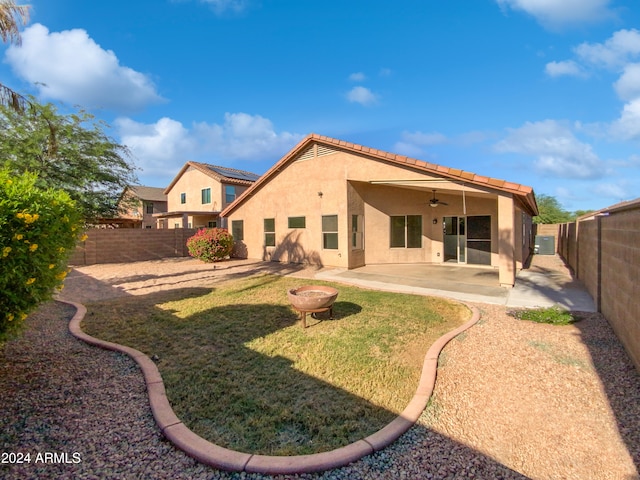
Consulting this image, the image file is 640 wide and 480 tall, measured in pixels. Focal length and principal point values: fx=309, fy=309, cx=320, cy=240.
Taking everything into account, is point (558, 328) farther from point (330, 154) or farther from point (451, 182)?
point (330, 154)

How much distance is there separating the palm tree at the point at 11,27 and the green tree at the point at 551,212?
42.3 m

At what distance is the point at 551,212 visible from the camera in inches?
1416

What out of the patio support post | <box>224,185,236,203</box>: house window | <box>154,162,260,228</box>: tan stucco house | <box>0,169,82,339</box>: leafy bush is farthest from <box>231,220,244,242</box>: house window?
<box>0,169,82,339</box>: leafy bush

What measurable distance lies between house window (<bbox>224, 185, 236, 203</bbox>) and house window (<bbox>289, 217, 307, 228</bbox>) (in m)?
14.4

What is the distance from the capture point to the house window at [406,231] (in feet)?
49.2

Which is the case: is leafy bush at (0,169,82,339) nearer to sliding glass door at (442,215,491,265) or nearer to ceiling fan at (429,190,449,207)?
ceiling fan at (429,190,449,207)

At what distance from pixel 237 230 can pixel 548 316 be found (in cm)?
1583

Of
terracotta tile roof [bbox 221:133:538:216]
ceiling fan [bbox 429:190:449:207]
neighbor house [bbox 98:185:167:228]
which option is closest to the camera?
terracotta tile roof [bbox 221:133:538:216]

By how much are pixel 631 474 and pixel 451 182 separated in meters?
9.02

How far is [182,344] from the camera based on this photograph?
538 centimetres

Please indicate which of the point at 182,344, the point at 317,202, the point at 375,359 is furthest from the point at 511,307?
the point at 317,202

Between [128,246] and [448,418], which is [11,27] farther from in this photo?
[448,418]

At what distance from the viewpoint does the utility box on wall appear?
20594 millimetres

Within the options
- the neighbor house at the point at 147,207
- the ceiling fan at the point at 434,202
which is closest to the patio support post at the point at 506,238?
the ceiling fan at the point at 434,202
